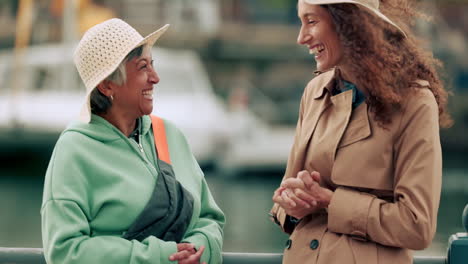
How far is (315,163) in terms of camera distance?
237cm

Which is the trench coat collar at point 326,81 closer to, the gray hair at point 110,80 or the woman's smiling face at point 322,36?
the woman's smiling face at point 322,36

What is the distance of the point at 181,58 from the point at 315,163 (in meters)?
19.5

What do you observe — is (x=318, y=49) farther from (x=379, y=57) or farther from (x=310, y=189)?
(x=310, y=189)

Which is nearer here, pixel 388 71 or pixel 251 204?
pixel 388 71

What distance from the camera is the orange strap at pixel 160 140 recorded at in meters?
2.48

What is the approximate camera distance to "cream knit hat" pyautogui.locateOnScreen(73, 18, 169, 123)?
2.36 m

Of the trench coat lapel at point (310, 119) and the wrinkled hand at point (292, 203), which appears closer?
the wrinkled hand at point (292, 203)

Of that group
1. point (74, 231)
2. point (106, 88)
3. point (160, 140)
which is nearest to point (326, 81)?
point (160, 140)

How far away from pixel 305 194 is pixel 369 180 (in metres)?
0.16

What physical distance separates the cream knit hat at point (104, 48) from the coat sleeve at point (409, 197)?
2.11ft

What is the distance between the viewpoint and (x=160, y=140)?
2.52 metres

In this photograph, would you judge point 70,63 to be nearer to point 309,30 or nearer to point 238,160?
point 238,160

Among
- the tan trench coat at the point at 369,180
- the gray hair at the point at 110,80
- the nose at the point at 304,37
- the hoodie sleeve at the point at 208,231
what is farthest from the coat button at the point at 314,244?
the gray hair at the point at 110,80

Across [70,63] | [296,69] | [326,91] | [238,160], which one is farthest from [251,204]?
[326,91]
